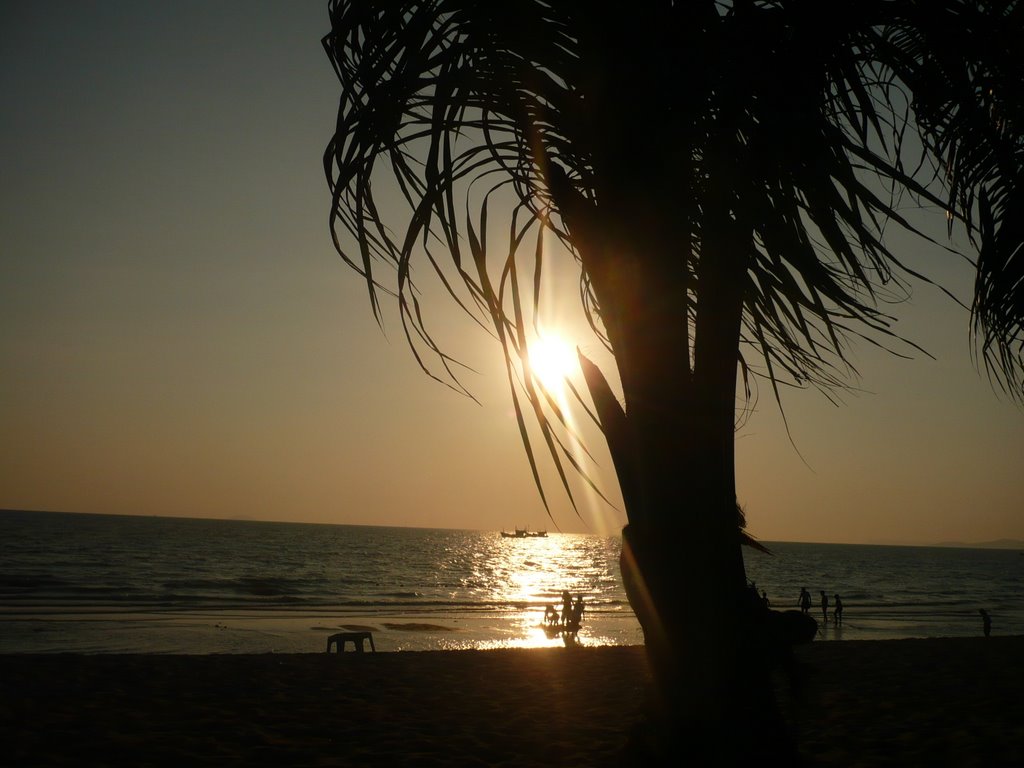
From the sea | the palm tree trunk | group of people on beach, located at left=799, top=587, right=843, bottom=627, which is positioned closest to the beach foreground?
the palm tree trunk

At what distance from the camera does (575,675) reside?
30.8 ft

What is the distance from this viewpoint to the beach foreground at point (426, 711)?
17.7 ft

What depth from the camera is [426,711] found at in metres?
6.97

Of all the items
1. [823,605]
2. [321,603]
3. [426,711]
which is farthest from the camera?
[321,603]

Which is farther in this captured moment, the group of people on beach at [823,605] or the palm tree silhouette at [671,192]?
the group of people on beach at [823,605]

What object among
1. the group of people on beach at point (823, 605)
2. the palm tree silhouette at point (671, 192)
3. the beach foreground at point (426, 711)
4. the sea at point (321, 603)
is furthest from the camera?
the group of people on beach at point (823, 605)

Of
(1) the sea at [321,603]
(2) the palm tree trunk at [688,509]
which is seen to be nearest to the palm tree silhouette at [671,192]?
(2) the palm tree trunk at [688,509]

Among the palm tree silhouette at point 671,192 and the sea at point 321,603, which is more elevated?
the palm tree silhouette at point 671,192

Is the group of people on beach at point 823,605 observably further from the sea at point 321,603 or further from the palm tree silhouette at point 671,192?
the palm tree silhouette at point 671,192

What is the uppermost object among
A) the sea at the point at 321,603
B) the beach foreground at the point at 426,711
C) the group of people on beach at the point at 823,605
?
the beach foreground at the point at 426,711

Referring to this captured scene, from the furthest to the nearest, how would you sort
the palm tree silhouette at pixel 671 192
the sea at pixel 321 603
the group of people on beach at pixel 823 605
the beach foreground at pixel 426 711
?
1. the group of people on beach at pixel 823 605
2. the sea at pixel 321 603
3. the beach foreground at pixel 426 711
4. the palm tree silhouette at pixel 671 192

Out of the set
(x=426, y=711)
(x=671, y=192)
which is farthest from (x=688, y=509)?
(x=426, y=711)

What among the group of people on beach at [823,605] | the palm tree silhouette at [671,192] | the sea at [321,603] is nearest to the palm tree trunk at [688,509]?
the palm tree silhouette at [671,192]

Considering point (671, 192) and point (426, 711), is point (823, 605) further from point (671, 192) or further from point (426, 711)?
point (671, 192)
